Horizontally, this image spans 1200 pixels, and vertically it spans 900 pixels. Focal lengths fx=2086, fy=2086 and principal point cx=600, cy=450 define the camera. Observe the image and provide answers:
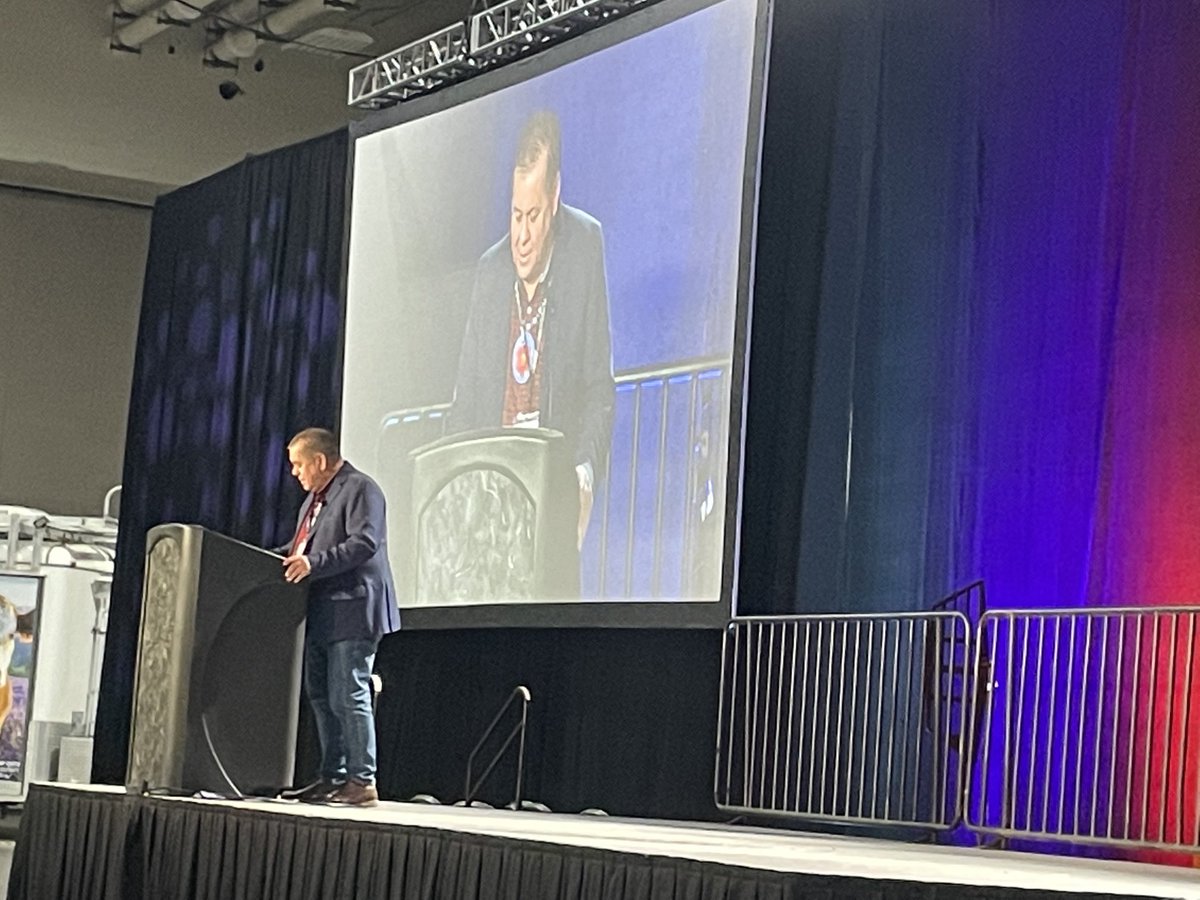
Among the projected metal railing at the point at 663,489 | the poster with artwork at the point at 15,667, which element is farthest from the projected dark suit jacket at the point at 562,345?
the poster with artwork at the point at 15,667

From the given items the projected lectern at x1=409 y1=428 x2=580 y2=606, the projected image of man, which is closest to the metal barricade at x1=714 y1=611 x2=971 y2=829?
the projected lectern at x1=409 y1=428 x2=580 y2=606

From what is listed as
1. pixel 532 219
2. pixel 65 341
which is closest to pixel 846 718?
pixel 532 219

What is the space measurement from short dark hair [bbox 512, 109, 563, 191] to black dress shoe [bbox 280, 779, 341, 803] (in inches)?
111

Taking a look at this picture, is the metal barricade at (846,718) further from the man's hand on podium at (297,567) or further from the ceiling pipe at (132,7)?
the ceiling pipe at (132,7)

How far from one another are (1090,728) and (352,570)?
2.16 m

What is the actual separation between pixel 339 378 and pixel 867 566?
3.28 meters

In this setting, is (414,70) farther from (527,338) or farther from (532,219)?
(527,338)

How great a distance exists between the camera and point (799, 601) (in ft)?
22.9

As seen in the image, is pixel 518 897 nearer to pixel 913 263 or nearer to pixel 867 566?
pixel 867 566

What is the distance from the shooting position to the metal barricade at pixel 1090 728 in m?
5.63

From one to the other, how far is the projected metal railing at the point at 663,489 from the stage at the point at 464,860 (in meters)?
0.86

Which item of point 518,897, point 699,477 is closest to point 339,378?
point 699,477

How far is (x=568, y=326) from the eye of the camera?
25.3ft

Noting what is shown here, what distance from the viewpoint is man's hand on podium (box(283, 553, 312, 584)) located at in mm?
5625
